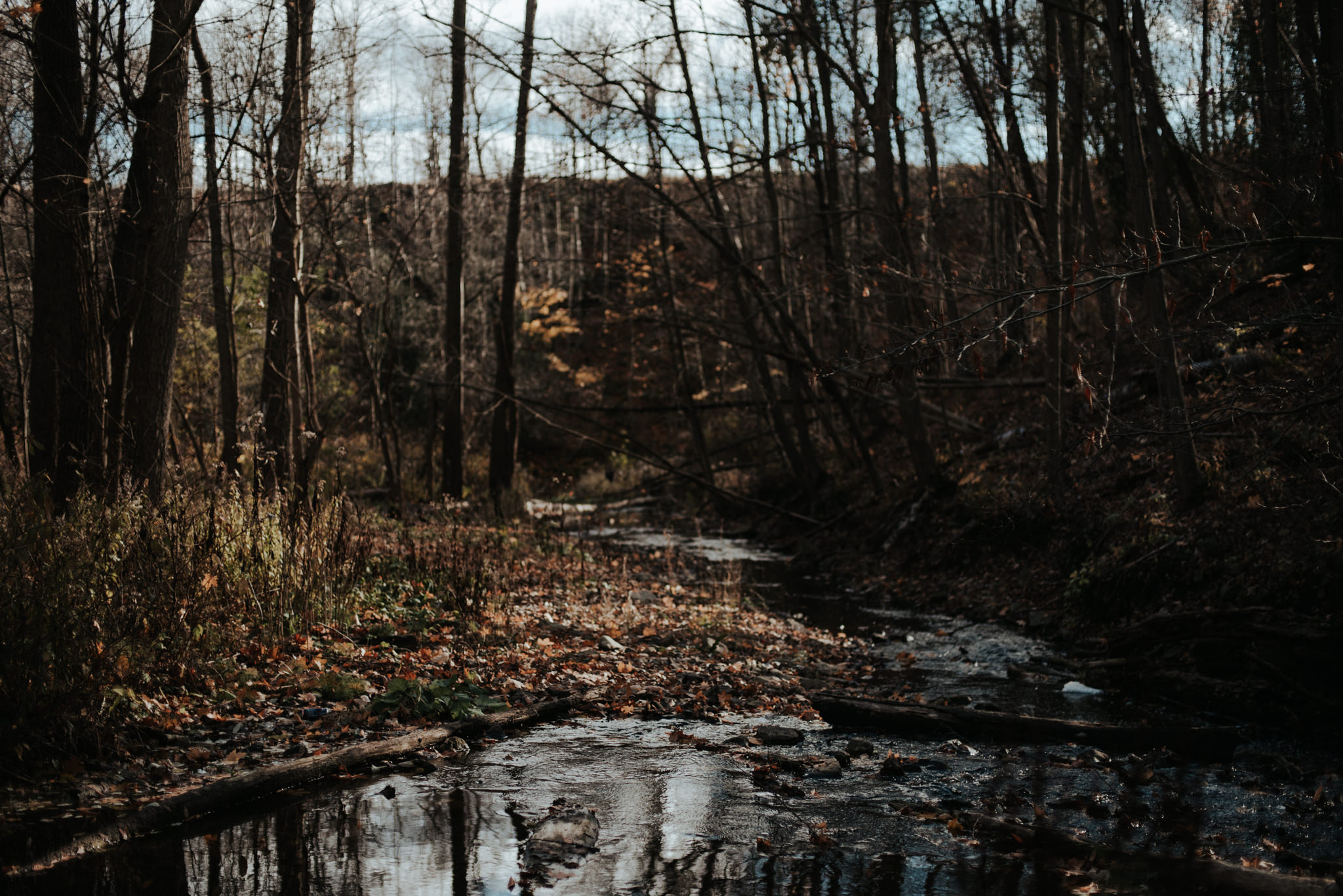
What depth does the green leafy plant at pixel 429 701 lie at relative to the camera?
599cm

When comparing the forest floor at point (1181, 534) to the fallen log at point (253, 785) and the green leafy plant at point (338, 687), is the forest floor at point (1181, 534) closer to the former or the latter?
the fallen log at point (253, 785)

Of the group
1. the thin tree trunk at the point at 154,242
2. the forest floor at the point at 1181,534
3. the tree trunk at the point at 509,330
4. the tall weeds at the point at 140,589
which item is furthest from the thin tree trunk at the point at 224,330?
the forest floor at the point at 1181,534

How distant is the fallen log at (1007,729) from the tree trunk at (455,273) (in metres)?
12.1

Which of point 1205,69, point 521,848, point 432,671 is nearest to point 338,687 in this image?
point 432,671

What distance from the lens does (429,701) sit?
6.05m

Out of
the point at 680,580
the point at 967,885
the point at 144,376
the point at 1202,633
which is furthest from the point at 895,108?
the point at 967,885

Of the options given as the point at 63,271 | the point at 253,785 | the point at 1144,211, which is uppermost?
the point at 1144,211

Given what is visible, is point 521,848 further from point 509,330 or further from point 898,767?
point 509,330

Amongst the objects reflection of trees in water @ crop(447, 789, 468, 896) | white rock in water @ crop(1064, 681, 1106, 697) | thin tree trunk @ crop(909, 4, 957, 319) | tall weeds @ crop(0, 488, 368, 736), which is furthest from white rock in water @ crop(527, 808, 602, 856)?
thin tree trunk @ crop(909, 4, 957, 319)

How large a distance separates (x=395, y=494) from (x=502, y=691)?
9.98m

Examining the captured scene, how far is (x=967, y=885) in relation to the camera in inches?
157

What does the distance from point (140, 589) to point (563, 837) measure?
10.4 ft

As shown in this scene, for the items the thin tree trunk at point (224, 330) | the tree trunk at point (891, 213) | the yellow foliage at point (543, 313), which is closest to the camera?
the tree trunk at point (891, 213)

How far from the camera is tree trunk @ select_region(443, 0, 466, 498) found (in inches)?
688
